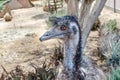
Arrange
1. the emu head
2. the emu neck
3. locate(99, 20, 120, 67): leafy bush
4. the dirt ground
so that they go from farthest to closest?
1. the dirt ground
2. locate(99, 20, 120, 67): leafy bush
3. the emu neck
4. the emu head

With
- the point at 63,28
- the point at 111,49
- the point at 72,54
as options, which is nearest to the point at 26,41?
the point at 111,49

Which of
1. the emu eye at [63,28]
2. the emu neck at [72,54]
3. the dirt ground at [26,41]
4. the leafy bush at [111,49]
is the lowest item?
the dirt ground at [26,41]

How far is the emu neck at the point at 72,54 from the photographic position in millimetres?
3098

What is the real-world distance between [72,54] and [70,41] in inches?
5.4

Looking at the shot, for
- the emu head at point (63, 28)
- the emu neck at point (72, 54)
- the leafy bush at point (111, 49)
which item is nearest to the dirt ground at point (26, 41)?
the leafy bush at point (111, 49)

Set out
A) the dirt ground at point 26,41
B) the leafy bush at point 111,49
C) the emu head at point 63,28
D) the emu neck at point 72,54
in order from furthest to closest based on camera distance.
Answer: the dirt ground at point 26,41 < the leafy bush at point 111,49 < the emu neck at point 72,54 < the emu head at point 63,28

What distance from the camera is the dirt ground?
6.70 metres

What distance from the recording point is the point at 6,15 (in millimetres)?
10859

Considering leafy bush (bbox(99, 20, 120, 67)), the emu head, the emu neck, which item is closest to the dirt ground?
leafy bush (bbox(99, 20, 120, 67))

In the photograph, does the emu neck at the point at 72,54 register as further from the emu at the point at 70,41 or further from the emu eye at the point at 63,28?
the emu eye at the point at 63,28

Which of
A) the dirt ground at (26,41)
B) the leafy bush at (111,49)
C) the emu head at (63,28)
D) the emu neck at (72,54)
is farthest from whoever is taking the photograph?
the dirt ground at (26,41)

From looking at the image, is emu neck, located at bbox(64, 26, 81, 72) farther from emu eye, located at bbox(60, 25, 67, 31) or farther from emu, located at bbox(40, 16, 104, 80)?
emu eye, located at bbox(60, 25, 67, 31)

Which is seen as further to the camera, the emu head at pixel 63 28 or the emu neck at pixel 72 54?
the emu neck at pixel 72 54

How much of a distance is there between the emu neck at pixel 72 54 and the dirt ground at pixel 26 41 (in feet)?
9.47
